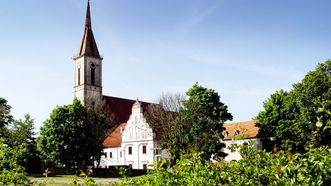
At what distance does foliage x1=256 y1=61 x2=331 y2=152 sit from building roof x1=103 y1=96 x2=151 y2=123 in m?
34.6

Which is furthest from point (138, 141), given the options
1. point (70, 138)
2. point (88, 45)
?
point (88, 45)

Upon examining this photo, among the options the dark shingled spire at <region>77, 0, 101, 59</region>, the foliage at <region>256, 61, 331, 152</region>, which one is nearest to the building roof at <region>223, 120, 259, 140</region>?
the foliage at <region>256, 61, 331, 152</region>

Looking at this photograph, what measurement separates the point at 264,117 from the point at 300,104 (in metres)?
5.22

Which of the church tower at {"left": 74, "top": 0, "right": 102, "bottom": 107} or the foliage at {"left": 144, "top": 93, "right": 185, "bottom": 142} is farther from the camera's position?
the church tower at {"left": 74, "top": 0, "right": 102, "bottom": 107}

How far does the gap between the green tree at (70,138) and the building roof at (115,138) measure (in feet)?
47.9

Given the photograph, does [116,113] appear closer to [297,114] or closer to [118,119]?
[118,119]

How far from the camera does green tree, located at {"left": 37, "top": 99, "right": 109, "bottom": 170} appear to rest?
4516 cm

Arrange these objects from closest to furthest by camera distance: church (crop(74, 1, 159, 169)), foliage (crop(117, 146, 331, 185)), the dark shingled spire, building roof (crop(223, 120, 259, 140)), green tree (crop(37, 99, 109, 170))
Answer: foliage (crop(117, 146, 331, 185)), green tree (crop(37, 99, 109, 170)), building roof (crop(223, 120, 259, 140)), church (crop(74, 1, 159, 169)), the dark shingled spire

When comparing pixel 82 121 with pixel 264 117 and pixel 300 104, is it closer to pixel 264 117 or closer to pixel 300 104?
pixel 264 117

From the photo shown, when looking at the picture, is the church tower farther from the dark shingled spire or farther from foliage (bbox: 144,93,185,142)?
foliage (bbox: 144,93,185,142)

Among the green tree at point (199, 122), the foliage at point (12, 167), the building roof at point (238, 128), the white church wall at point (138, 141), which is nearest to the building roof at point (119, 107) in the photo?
the white church wall at point (138, 141)

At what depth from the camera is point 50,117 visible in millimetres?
46812

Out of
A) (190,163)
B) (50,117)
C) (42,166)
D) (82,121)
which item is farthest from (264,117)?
(190,163)

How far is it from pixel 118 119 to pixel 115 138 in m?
9.48
